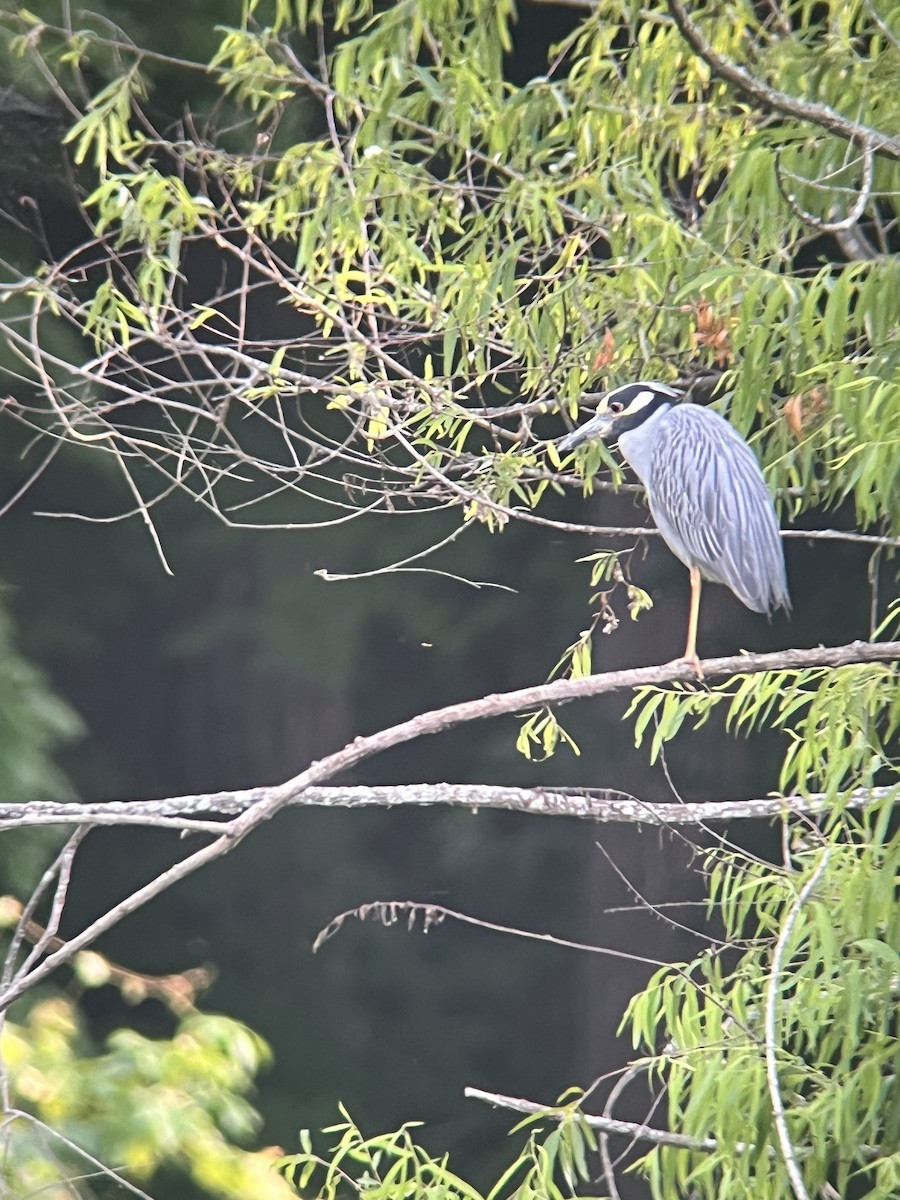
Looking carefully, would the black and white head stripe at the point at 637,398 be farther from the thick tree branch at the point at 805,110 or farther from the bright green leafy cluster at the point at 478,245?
the thick tree branch at the point at 805,110

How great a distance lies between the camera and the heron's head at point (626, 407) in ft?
5.01

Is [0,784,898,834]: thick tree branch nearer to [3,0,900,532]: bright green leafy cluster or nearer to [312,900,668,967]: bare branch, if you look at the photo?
[312,900,668,967]: bare branch

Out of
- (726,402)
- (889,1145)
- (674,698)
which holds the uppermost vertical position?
(726,402)

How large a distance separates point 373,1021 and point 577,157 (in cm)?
112

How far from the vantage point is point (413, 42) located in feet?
4.49

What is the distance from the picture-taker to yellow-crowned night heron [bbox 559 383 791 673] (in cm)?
150

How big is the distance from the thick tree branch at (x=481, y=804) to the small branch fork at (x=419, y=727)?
7.2 inches

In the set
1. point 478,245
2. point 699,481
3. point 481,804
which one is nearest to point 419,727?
point 481,804

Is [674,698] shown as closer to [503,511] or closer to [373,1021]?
[503,511]

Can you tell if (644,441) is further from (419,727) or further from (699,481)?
(419,727)

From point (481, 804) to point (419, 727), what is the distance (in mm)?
297

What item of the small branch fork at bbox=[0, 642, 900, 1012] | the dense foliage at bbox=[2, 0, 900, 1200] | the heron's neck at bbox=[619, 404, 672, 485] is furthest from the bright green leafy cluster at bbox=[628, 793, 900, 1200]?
the heron's neck at bbox=[619, 404, 672, 485]

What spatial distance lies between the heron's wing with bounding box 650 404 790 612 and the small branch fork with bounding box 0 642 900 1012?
0.11 metres

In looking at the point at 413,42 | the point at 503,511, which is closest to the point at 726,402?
the point at 503,511
